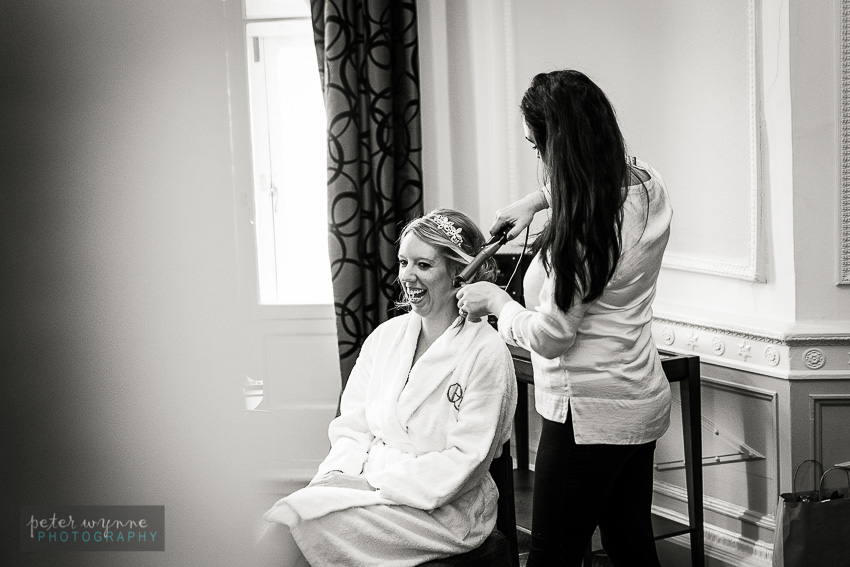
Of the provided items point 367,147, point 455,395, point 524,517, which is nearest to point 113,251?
point 455,395

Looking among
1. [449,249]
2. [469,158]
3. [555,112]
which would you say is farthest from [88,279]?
[469,158]

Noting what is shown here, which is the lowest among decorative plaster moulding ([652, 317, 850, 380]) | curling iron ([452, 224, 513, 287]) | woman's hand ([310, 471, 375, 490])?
woman's hand ([310, 471, 375, 490])

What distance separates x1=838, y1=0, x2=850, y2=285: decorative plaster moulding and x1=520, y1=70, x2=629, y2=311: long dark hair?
1.04m

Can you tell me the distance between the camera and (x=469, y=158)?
3172 mm

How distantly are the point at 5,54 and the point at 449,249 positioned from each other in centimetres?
130

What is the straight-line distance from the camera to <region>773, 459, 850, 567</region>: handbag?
1932mm

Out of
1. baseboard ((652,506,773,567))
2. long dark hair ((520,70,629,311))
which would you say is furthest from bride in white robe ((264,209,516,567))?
baseboard ((652,506,773,567))

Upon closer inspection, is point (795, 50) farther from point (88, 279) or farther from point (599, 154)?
point (88, 279)

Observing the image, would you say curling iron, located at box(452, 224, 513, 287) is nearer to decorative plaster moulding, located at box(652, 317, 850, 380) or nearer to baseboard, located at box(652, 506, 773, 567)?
decorative plaster moulding, located at box(652, 317, 850, 380)

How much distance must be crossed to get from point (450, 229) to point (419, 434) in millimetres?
381

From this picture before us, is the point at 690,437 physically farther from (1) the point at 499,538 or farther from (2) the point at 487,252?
(2) the point at 487,252

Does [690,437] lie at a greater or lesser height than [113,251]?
lesser

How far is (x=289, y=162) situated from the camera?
351cm

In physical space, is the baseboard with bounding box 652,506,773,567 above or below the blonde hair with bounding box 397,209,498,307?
below
